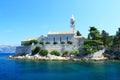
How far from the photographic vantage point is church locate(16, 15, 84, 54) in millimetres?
74125

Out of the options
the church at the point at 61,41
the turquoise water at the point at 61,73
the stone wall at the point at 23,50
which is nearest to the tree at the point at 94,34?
the church at the point at 61,41

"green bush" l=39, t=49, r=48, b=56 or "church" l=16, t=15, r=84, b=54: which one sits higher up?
"church" l=16, t=15, r=84, b=54

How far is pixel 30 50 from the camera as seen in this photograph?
7762cm

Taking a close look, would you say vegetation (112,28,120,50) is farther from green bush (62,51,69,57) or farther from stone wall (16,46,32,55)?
stone wall (16,46,32,55)

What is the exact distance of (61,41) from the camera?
7912 cm

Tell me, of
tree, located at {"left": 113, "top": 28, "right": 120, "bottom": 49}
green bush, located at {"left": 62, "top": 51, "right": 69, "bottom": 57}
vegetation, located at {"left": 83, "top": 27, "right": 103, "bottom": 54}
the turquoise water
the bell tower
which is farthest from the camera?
the bell tower

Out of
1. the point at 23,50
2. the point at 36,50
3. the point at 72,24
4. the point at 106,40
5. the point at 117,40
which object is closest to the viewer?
the point at 117,40

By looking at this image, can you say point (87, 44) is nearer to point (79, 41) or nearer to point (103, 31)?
point (79, 41)

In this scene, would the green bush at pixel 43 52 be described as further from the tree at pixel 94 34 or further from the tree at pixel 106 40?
the tree at pixel 106 40

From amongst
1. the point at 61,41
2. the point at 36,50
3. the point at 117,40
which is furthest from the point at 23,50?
the point at 117,40

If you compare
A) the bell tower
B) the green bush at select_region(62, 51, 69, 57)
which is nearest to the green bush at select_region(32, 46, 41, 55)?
the green bush at select_region(62, 51, 69, 57)

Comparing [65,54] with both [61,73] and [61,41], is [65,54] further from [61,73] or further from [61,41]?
[61,73]

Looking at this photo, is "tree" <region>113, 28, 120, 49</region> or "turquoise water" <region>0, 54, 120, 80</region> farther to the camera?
"tree" <region>113, 28, 120, 49</region>

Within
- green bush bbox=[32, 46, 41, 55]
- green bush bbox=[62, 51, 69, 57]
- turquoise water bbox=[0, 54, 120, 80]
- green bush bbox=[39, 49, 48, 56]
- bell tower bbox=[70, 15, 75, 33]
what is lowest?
turquoise water bbox=[0, 54, 120, 80]
